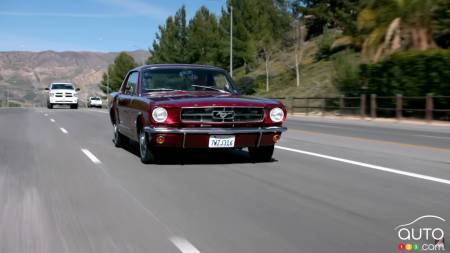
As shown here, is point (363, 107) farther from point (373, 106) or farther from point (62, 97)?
point (62, 97)

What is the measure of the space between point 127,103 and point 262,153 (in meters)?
2.79

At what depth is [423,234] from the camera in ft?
17.5

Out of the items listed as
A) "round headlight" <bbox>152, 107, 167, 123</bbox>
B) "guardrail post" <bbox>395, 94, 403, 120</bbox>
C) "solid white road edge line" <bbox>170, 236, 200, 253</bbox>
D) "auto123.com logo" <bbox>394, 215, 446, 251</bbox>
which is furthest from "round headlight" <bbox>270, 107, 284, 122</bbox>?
"guardrail post" <bbox>395, 94, 403, 120</bbox>

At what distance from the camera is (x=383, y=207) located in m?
6.50

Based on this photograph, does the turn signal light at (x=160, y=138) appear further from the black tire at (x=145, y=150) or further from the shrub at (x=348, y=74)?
the shrub at (x=348, y=74)

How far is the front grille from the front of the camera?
948 centimetres

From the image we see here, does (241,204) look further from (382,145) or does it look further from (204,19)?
(204,19)

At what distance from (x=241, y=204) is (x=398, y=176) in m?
3.01

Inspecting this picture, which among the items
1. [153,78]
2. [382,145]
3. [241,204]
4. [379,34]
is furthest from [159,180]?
[379,34]

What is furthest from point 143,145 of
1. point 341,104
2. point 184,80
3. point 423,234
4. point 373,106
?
point 341,104

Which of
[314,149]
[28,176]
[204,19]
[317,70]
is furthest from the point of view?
[204,19]

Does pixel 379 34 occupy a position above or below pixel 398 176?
above

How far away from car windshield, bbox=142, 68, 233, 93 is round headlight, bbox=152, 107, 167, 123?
136 cm

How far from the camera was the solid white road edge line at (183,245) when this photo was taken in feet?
16.1
